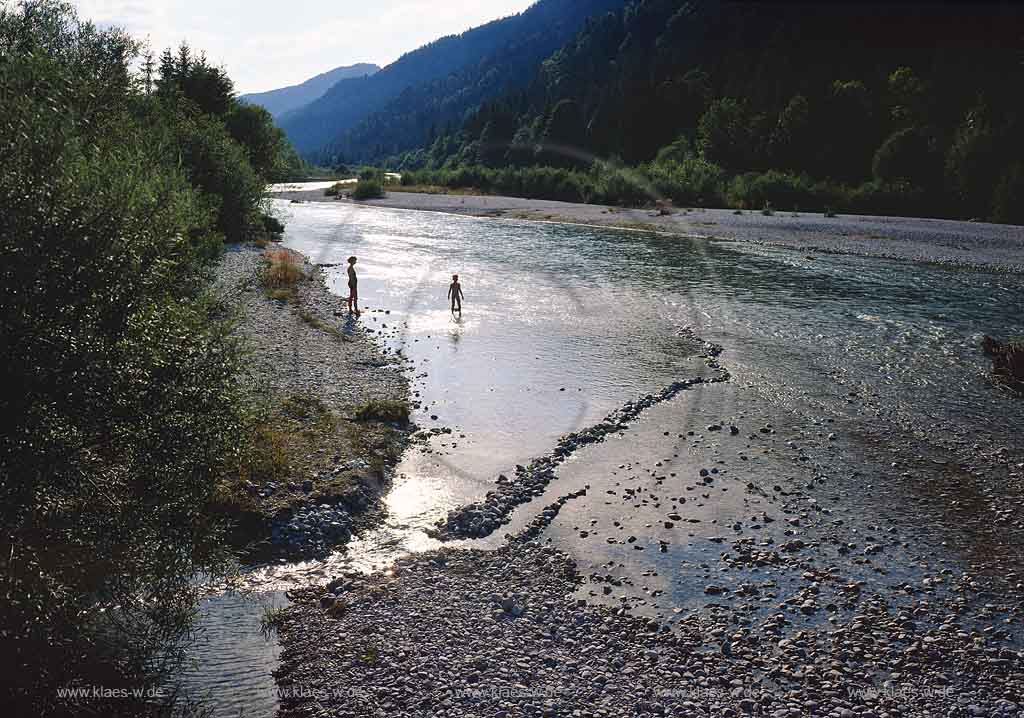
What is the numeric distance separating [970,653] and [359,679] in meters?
9.23

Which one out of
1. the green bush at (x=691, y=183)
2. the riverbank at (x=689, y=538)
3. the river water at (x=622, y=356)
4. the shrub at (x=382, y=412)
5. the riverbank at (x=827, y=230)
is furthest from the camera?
the green bush at (x=691, y=183)

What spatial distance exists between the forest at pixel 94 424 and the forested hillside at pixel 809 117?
232 ft

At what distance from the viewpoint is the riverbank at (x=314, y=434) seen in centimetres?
1407

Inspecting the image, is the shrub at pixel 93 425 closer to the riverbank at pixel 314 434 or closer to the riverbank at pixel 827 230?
the riverbank at pixel 314 434

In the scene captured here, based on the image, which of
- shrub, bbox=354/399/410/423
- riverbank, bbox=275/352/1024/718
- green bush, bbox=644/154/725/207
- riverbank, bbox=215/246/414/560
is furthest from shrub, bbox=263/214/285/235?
riverbank, bbox=275/352/1024/718

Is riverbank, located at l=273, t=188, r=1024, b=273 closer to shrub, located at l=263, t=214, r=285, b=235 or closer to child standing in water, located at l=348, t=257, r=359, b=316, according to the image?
shrub, located at l=263, t=214, r=285, b=235

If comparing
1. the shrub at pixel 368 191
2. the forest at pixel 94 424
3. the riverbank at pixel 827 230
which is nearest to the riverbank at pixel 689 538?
the forest at pixel 94 424

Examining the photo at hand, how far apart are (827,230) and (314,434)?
186ft

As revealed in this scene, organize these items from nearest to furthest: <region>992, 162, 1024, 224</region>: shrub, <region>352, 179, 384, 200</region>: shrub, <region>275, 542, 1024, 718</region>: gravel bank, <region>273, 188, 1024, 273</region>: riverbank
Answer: <region>275, 542, 1024, 718</region>: gravel bank, <region>273, 188, 1024, 273</region>: riverbank, <region>992, 162, 1024, 224</region>: shrub, <region>352, 179, 384, 200</region>: shrub

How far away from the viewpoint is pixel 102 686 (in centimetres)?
977

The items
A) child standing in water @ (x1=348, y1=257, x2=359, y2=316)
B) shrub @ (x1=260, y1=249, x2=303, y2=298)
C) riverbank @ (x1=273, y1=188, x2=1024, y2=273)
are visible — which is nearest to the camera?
child standing in water @ (x1=348, y1=257, x2=359, y2=316)

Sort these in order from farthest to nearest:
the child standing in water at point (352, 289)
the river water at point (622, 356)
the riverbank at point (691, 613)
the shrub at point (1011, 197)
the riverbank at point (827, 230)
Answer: the shrub at point (1011, 197)
the riverbank at point (827, 230)
the child standing in water at point (352, 289)
the river water at point (622, 356)
the riverbank at point (691, 613)

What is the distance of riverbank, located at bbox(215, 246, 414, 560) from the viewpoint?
14070 millimetres

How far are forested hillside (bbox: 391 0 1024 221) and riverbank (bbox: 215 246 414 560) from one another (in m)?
61.9
